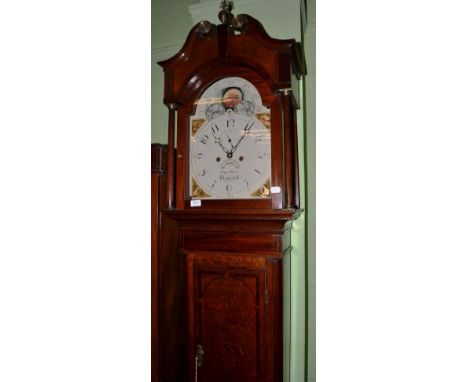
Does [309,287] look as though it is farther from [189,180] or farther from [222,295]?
[189,180]

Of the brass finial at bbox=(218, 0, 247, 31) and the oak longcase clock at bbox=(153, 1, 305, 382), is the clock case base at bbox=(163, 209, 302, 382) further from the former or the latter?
the brass finial at bbox=(218, 0, 247, 31)

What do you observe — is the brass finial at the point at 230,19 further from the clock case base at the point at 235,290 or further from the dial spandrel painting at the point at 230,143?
the clock case base at the point at 235,290

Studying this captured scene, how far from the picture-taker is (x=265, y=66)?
3.15 feet

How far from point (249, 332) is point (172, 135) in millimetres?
730

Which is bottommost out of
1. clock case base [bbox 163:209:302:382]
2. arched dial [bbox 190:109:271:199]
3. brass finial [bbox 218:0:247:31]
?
clock case base [bbox 163:209:302:382]

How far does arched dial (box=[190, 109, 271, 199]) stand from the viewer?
38.6 inches

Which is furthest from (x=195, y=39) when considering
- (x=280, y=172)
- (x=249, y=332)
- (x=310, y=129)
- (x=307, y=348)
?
(x=307, y=348)

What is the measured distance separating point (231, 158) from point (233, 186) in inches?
3.9

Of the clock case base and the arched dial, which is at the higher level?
the arched dial

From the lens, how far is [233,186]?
1.01m

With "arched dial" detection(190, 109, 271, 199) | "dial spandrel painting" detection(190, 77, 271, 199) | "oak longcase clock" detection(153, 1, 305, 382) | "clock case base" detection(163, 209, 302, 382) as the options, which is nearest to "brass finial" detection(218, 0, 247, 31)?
"oak longcase clock" detection(153, 1, 305, 382)

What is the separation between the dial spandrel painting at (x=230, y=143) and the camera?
98cm

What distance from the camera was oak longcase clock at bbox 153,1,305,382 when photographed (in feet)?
3.10

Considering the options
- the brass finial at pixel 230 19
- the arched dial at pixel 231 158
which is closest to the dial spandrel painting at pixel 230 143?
the arched dial at pixel 231 158
